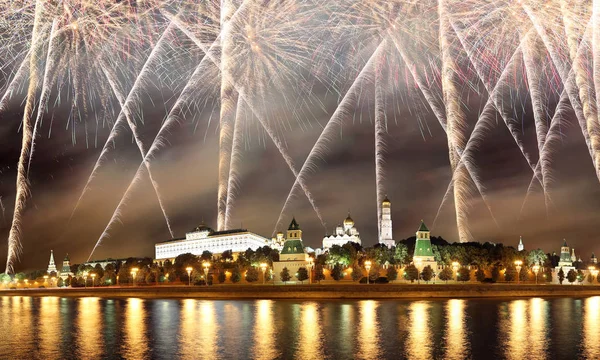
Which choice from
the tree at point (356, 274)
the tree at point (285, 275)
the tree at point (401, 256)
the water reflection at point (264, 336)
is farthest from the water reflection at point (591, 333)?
the tree at point (401, 256)

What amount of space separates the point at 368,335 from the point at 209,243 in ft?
449

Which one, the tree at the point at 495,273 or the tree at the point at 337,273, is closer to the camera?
the tree at the point at 495,273

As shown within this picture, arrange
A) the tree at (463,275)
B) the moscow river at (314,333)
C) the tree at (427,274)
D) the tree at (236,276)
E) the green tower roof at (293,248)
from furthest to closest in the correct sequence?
the green tower roof at (293,248) → the tree at (236,276) → the tree at (463,275) → the tree at (427,274) → the moscow river at (314,333)

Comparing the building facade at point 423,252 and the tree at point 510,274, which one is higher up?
the building facade at point 423,252

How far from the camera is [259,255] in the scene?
344ft

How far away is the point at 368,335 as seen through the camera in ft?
107

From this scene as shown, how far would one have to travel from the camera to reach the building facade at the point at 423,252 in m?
85.7

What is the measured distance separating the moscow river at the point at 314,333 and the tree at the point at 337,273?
3386cm

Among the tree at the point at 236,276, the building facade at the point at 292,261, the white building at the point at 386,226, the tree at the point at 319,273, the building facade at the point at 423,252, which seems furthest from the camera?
the white building at the point at 386,226

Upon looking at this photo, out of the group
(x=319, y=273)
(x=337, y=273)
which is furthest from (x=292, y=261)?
(x=337, y=273)

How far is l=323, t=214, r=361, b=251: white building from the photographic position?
140 meters

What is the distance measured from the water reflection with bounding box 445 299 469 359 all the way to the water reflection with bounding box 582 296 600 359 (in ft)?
16.2

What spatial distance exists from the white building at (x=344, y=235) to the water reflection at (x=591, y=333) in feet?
302

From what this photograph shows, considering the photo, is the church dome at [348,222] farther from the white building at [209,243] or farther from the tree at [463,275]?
the tree at [463,275]
